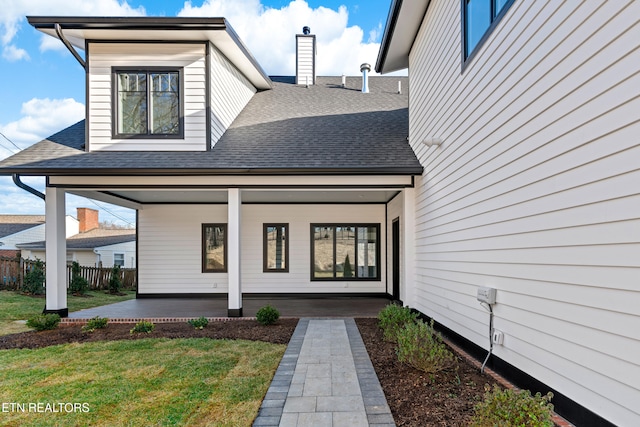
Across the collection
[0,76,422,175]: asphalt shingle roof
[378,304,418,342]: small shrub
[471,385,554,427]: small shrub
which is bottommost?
[378,304,418,342]: small shrub

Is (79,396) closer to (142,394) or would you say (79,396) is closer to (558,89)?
(142,394)

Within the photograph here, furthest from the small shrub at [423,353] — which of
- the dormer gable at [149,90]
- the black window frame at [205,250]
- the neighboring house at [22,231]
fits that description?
the neighboring house at [22,231]

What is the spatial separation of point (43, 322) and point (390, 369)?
5634 mm

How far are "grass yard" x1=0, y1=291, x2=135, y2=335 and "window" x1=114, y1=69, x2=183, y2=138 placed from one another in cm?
391

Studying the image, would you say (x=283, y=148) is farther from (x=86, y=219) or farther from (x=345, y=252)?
(x=86, y=219)

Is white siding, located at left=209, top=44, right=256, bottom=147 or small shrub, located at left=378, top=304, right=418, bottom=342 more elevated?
white siding, located at left=209, top=44, right=256, bottom=147

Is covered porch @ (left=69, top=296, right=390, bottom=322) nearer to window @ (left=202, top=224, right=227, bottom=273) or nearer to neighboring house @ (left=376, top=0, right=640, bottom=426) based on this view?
window @ (left=202, top=224, right=227, bottom=273)

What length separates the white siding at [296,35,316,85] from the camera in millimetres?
10734

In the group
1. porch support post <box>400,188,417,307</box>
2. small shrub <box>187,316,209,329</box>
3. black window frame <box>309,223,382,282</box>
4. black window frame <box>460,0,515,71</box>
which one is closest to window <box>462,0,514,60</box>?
black window frame <box>460,0,515,71</box>

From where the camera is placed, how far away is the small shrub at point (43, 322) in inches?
229

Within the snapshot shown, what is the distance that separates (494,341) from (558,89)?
8.10ft

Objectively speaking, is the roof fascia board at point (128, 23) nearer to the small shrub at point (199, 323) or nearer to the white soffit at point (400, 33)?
the white soffit at point (400, 33)

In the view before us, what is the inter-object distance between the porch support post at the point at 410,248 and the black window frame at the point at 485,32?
2.84 meters

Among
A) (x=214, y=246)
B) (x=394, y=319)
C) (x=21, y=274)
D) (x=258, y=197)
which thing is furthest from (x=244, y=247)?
(x=21, y=274)
